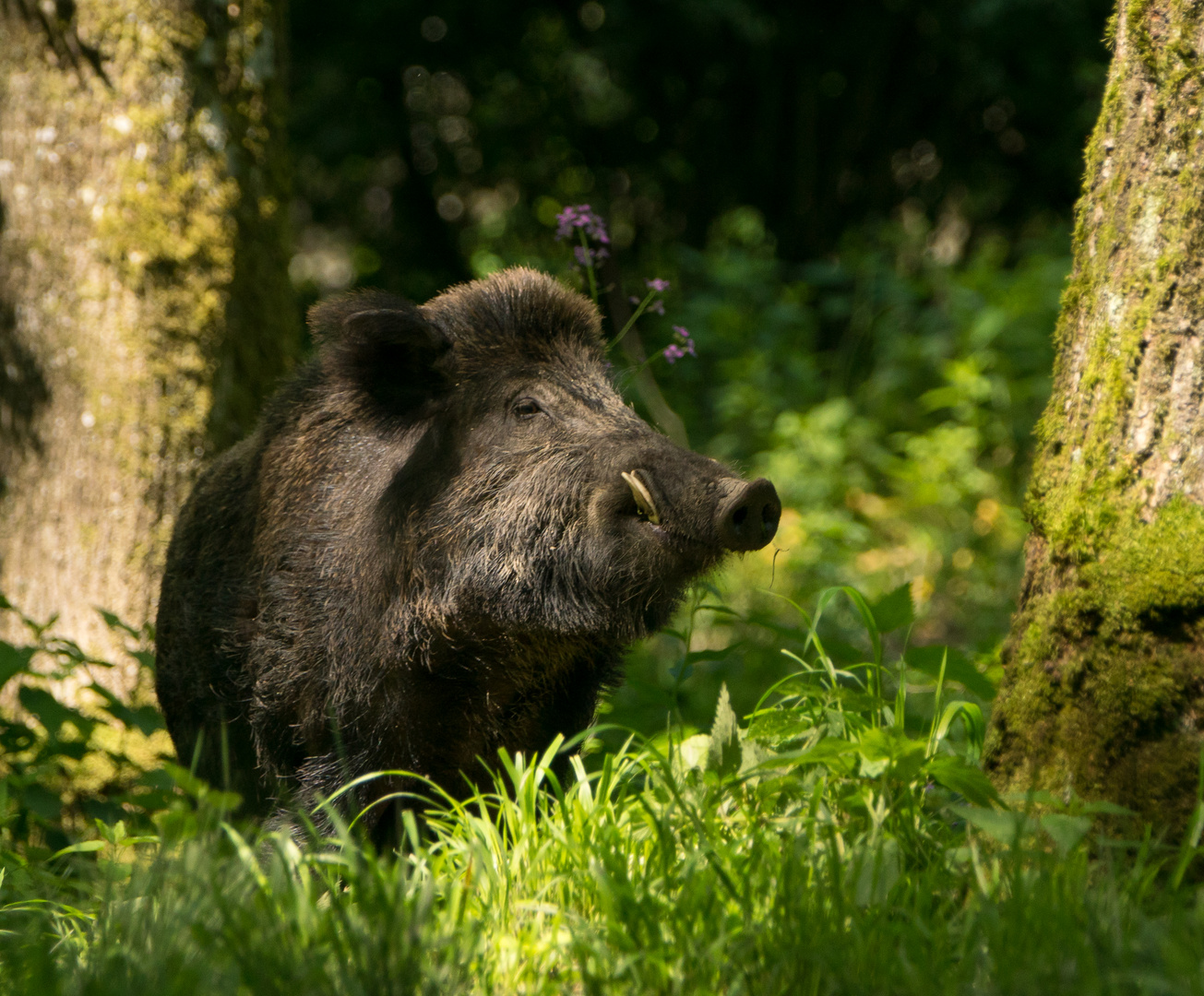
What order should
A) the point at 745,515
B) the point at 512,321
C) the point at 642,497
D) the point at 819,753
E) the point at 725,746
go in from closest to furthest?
the point at 819,753 → the point at 725,746 → the point at 745,515 → the point at 642,497 → the point at 512,321

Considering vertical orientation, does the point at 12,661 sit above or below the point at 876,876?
below

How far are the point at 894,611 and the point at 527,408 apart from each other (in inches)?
45.6

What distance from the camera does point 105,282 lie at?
4508mm

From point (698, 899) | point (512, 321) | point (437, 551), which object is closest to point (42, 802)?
point (437, 551)

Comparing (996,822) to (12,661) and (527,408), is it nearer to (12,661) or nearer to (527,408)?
(527,408)

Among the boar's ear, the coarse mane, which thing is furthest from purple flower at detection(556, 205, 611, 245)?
the boar's ear

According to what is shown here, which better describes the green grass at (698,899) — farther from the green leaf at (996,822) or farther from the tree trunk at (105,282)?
the tree trunk at (105,282)

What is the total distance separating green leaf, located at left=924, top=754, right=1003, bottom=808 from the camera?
2260 millimetres

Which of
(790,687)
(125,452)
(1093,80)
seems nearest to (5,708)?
(125,452)

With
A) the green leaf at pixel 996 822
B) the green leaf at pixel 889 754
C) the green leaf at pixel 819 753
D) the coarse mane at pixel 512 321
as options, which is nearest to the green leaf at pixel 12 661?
the coarse mane at pixel 512 321

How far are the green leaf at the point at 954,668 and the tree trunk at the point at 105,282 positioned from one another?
2.96 meters

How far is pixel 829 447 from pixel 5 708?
4.82 m

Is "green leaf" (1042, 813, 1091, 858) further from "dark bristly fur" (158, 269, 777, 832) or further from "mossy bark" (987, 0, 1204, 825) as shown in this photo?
"dark bristly fur" (158, 269, 777, 832)

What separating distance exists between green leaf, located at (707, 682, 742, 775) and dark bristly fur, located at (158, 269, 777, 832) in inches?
20.1
